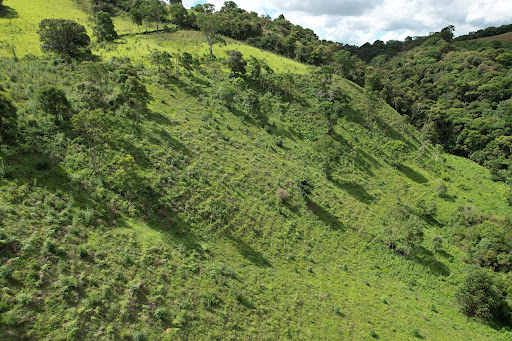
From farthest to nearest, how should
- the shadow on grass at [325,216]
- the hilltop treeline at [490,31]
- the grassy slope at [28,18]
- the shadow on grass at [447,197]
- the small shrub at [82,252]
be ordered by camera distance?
the hilltop treeline at [490,31] < the grassy slope at [28,18] < the shadow on grass at [447,197] < the shadow on grass at [325,216] < the small shrub at [82,252]

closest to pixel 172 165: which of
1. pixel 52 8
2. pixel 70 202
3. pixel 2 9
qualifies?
pixel 70 202

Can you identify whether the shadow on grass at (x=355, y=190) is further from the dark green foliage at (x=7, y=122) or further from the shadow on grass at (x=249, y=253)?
the dark green foliage at (x=7, y=122)

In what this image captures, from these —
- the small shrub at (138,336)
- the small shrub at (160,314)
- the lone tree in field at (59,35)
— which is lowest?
the small shrub at (138,336)

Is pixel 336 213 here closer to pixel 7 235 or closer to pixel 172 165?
pixel 172 165

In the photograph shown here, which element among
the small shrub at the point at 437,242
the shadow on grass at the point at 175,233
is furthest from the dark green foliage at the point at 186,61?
the small shrub at the point at 437,242

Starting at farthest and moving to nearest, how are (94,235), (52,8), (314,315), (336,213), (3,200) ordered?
(52,8) < (336,213) < (314,315) < (94,235) < (3,200)

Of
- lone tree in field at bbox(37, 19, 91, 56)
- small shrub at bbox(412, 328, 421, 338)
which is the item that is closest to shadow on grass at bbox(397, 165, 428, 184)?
small shrub at bbox(412, 328, 421, 338)

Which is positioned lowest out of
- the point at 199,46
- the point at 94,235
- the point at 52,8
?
the point at 94,235
